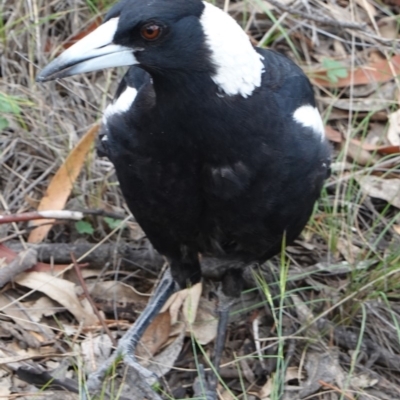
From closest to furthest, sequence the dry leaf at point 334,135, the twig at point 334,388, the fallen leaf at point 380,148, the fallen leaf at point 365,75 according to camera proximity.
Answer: the twig at point 334,388 → the fallen leaf at point 380,148 → the dry leaf at point 334,135 → the fallen leaf at point 365,75

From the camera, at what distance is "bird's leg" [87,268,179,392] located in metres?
2.34

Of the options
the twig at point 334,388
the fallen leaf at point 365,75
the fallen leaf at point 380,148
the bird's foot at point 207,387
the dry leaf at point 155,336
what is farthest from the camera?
the fallen leaf at point 365,75

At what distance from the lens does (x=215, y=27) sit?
1.97m

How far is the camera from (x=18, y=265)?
2617 millimetres

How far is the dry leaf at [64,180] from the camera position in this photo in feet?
9.23

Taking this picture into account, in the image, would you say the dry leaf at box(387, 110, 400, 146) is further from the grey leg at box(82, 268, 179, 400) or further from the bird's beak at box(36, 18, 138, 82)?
the bird's beak at box(36, 18, 138, 82)

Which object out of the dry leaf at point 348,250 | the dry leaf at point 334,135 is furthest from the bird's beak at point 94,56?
the dry leaf at point 334,135

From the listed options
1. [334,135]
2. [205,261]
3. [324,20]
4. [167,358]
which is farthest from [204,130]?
[324,20]

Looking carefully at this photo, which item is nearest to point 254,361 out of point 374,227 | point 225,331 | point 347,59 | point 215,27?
point 225,331

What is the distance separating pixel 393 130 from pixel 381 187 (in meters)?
0.26

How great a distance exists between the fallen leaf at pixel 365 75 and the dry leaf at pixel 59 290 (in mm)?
1216

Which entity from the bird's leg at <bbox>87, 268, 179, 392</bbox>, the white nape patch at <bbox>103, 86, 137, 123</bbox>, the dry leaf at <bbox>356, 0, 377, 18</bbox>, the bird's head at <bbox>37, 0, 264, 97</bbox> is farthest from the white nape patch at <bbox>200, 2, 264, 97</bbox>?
the dry leaf at <bbox>356, 0, 377, 18</bbox>

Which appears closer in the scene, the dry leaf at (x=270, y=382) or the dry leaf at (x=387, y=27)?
the dry leaf at (x=270, y=382)

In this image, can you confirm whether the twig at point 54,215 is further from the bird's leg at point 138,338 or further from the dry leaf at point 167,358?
the dry leaf at point 167,358
